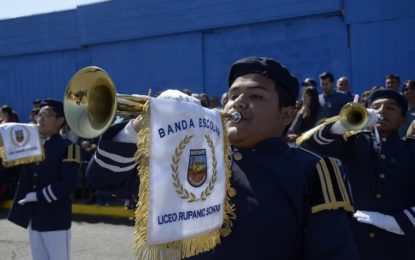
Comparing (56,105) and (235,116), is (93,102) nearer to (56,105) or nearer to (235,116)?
(235,116)

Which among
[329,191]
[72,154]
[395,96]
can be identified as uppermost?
[395,96]

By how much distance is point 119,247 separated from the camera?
7.17m

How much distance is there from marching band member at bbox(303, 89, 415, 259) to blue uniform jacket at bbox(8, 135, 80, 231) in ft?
7.14

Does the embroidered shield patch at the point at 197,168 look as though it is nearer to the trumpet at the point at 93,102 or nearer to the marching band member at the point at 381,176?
the trumpet at the point at 93,102

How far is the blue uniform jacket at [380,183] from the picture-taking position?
3654 mm

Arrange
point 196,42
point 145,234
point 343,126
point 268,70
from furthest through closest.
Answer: point 196,42 < point 343,126 < point 268,70 < point 145,234

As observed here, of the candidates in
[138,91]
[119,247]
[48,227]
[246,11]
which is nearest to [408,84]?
[119,247]

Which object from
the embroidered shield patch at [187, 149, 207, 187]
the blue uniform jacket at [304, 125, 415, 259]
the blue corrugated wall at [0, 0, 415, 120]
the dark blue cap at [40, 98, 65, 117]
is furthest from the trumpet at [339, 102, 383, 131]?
the blue corrugated wall at [0, 0, 415, 120]

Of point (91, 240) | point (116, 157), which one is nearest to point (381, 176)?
point (116, 157)

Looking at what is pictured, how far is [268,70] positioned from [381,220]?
182 cm

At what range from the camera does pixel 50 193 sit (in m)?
4.76

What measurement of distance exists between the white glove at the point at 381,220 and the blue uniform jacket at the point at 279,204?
5.12 feet

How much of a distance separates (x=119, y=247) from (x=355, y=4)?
6631mm

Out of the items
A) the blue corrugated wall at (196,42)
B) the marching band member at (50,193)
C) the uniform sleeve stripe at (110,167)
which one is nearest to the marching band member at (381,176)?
the uniform sleeve stripe at (110,167)
